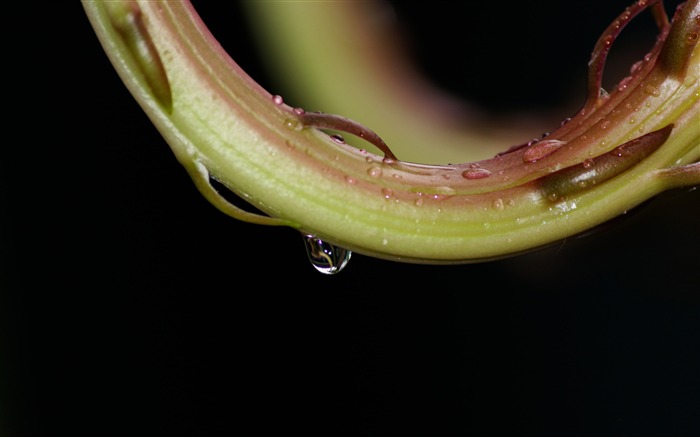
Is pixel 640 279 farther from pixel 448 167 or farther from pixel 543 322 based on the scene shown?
pixel 448 167

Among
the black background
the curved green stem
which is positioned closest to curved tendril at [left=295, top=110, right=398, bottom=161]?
the curved green stem

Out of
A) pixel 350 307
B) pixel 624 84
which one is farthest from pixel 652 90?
pixel 350 307

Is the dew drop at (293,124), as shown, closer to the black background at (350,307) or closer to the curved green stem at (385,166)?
the curved green stem at (385,166)

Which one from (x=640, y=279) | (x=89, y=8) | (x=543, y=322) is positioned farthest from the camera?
(x=543, y=322)

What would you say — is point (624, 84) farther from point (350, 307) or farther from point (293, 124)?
point (350, 307)

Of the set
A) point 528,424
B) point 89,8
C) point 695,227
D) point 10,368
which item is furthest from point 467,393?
point 89,8

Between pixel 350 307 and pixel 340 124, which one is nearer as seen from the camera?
pixel 340 124
